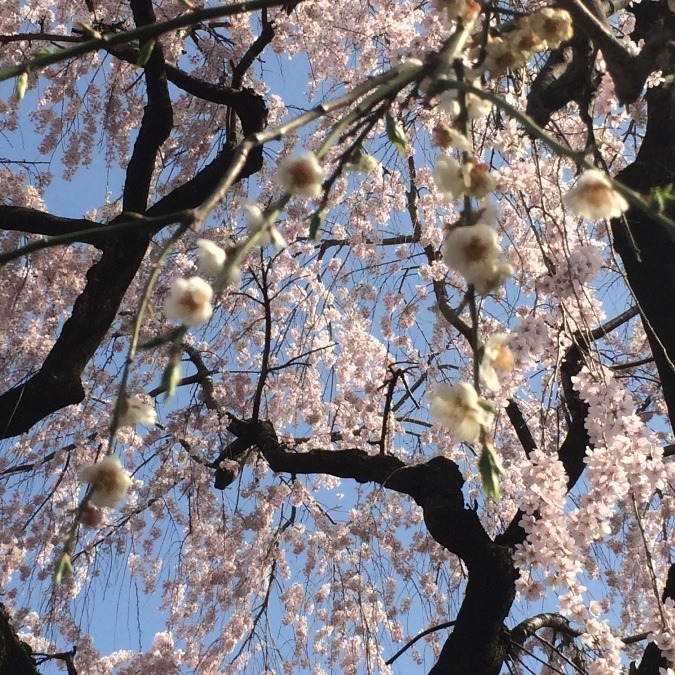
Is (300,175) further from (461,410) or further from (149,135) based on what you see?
(149,135)

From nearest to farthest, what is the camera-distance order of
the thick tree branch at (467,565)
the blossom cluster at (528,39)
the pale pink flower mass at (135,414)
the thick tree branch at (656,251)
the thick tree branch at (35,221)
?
the pale pink flower mass at (135,414) → the blossom cluster at (528,39) → the thick tree branch at (656,251) → the thick tree branch at (467,565) → the thick tree branch at (35,221)

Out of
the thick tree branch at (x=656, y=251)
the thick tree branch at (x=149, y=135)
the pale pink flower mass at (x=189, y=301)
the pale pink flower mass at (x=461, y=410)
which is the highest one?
the thick tree branch at (x=149, y=135)

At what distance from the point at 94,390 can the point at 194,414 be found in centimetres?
57

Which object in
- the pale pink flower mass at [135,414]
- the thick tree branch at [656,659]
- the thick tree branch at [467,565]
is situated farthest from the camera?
the thick tree branch at [467,565]

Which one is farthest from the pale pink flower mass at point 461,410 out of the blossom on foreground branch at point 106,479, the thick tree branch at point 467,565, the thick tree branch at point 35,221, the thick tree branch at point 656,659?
the thick tree branch at point 35,221

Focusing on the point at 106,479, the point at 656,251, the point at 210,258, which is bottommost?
the point at 106,479

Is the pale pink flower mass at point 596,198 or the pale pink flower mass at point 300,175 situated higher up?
the pale pink flower mass at point 596,198

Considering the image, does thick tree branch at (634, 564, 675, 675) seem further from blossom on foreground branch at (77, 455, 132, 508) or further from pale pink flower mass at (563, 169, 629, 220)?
blossom on foreground branch at (77, 455, 132, 508)

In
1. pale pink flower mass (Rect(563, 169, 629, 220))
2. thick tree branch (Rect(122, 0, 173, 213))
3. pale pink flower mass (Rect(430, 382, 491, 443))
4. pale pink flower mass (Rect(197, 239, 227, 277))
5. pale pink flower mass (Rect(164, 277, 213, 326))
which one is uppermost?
thick tree branch (Rect(122, 0, 173, 213))

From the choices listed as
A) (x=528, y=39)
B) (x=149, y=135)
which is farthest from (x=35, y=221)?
(x=528, y=39)

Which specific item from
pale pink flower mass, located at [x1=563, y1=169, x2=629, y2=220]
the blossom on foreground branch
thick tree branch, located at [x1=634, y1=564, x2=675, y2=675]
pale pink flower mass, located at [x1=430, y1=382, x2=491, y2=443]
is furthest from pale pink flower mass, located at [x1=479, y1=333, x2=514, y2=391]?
thick tree branch, located at [x1=634, y1=564, x2=675, y2=675]

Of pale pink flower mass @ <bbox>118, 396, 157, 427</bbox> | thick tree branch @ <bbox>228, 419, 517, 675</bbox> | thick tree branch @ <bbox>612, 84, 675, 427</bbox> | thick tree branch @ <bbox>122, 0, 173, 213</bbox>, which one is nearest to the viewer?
pale pink flower mass @ <bbox>118, 396, 157, 427</bbox>

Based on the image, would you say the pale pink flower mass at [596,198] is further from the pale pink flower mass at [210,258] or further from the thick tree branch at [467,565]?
the thick tree branch at [467,565]

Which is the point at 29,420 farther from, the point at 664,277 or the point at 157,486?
the point at 664,277
